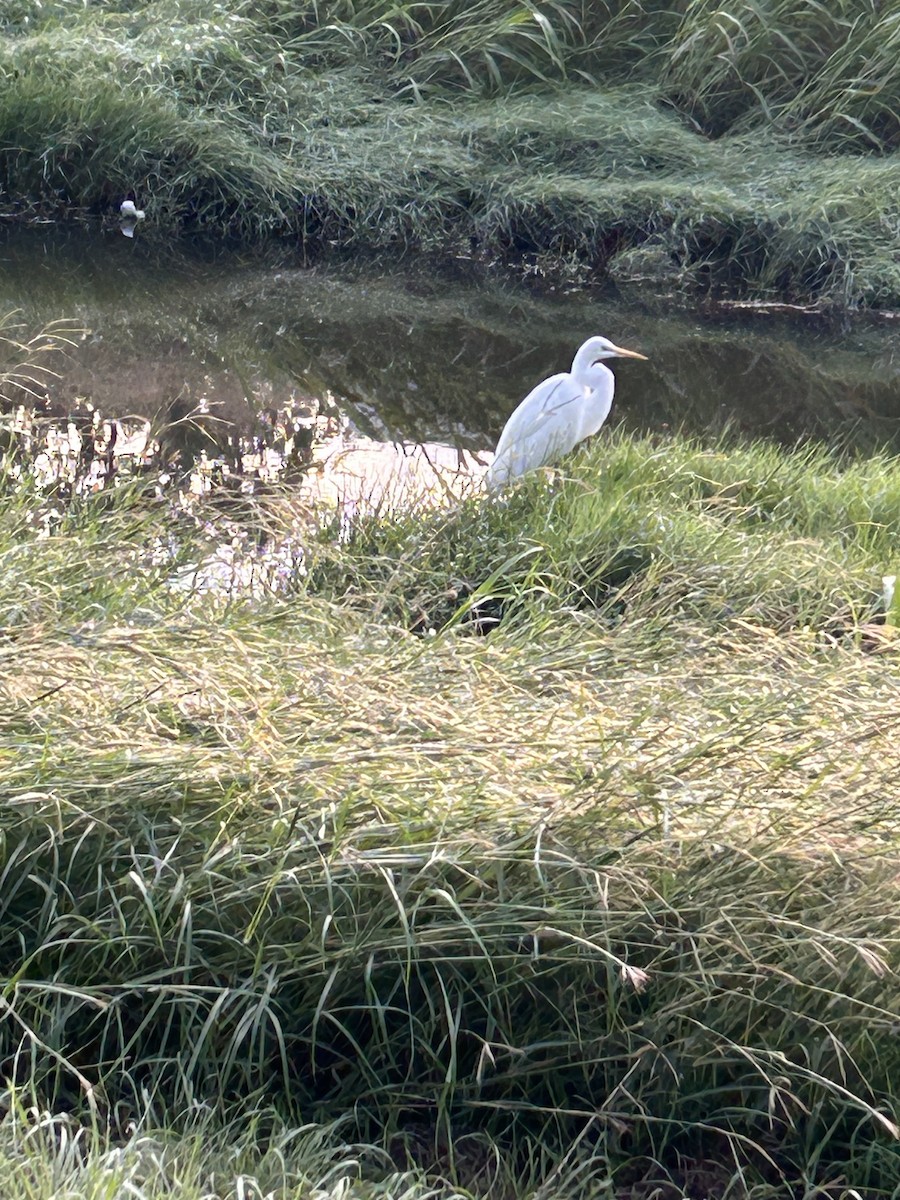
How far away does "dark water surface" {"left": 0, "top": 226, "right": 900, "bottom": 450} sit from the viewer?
5719 mm

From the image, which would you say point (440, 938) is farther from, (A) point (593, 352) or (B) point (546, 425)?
(A) point (593, 352)

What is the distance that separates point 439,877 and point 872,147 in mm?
8562

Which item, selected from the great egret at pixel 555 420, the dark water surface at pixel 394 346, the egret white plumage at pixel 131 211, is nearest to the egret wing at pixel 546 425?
the great egret at pixel 555 420

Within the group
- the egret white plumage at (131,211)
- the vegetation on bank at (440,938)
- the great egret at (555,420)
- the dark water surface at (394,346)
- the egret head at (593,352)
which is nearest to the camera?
the vegetation on bank at (440,938)

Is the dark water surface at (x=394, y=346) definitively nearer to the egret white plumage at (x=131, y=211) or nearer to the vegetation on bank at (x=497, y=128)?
the egret white plumage at (x=131, y=211)

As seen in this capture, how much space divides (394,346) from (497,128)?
2932mm

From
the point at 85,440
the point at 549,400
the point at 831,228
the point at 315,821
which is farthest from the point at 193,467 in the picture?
the point at 831,228

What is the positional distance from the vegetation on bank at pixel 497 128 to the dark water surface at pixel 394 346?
0.39 meters

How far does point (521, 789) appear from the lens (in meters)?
1.91

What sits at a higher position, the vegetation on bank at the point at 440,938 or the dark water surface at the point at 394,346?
the vegetation on bank at the point at 440,938

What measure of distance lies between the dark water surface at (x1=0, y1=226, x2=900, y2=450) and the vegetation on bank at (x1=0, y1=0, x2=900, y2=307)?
0.39 meters

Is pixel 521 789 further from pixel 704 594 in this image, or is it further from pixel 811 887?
pixel 704 594

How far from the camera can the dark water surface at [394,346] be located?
5.72 metres

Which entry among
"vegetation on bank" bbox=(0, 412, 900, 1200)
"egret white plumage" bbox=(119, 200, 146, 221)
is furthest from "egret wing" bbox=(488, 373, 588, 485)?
"egret white plumage" bbox=(119, 200, 146, 221)
